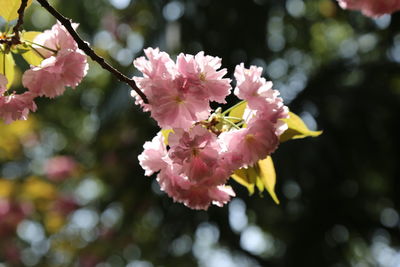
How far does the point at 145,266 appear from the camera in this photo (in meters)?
3.49

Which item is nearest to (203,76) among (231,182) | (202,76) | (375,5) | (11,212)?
(202,76)

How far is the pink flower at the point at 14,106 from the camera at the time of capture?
69 centimetres

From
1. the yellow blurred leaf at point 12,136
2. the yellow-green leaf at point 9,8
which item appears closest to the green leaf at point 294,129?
the yellow-green leaf at point 9,8

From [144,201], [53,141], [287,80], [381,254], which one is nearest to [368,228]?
[381,254]

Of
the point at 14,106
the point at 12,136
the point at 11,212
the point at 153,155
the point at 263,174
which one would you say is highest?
the point at 14,106


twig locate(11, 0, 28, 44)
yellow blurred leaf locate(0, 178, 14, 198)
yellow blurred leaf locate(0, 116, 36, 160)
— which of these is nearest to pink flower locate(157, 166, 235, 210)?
twig locate(11, 0, 28, 44)

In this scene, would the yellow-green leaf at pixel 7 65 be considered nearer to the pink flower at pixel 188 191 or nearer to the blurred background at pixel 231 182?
the pink flower at pixel 188 191

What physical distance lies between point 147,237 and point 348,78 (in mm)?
1552

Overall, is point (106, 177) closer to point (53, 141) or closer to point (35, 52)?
point (53, 141)

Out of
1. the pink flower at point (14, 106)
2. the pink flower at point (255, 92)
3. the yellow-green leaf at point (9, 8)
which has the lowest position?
the pink flower at point (255, 92)

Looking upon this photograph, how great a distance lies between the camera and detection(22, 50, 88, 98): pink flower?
0.71 m

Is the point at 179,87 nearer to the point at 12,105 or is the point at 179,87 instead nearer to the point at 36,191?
the point at 12,105

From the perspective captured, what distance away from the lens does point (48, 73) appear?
0.71m

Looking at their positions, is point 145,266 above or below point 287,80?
below
